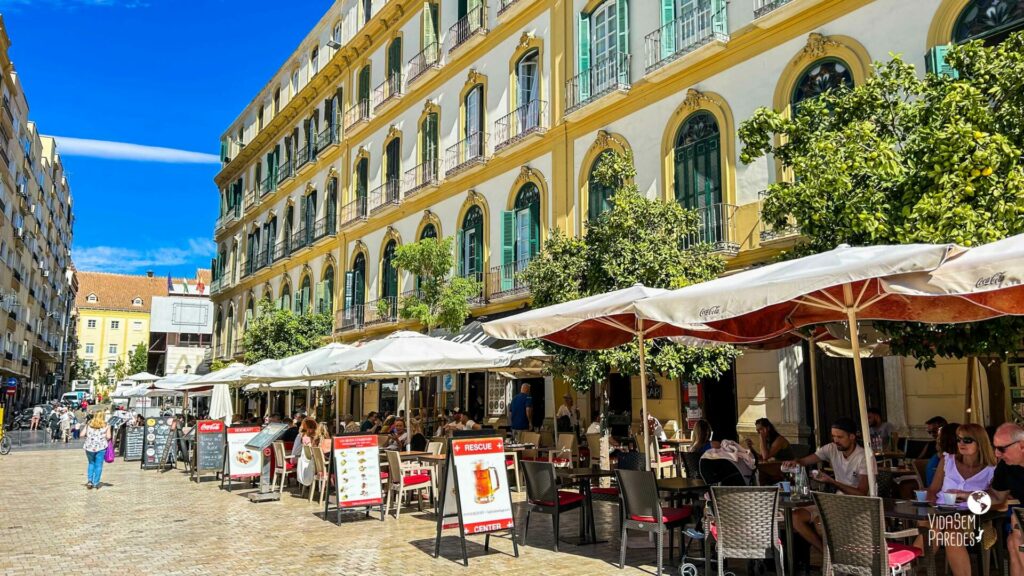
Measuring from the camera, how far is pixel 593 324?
931cm

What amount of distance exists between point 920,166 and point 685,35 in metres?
8.82

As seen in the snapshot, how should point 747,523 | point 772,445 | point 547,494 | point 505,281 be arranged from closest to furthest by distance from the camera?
1. point 747,523
2. point 547,494
3. point 772,445
4. point 505,281

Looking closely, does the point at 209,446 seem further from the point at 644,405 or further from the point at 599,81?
the point at 599,81

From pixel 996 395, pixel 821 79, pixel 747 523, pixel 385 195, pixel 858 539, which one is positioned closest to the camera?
pixel 858 539

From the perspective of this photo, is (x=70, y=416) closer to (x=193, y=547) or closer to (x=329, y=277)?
(x=329, y=277)

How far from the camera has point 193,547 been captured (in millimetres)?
9055

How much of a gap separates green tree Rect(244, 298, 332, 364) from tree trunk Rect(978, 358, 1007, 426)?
21.7 meters

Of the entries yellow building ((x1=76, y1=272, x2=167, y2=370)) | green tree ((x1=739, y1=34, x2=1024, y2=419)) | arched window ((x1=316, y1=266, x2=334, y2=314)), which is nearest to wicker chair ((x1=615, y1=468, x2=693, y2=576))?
green tree ((x1=739, y1=34, x2=1024, y2=419))

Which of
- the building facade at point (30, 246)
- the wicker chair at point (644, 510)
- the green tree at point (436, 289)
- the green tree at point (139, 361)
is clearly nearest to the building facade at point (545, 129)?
the green tree at point (436, 289)

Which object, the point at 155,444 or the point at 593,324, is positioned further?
the point at 155,444

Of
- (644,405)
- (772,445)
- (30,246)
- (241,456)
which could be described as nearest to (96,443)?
(241,456)

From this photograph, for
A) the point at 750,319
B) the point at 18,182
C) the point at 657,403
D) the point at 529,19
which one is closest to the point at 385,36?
the point at 529,19

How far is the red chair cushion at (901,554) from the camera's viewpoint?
18.4 feet

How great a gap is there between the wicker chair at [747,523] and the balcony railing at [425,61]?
20064mm
